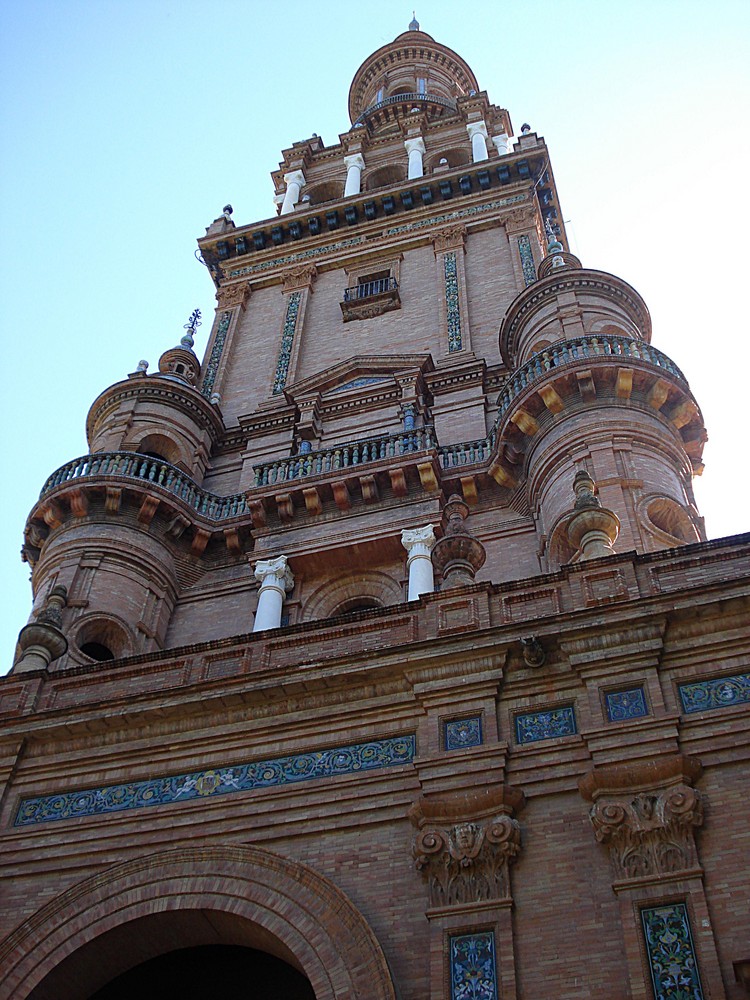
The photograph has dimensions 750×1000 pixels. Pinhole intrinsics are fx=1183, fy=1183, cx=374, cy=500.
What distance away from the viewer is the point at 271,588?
18.7 metres

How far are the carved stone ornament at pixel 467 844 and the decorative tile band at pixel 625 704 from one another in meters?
1.17

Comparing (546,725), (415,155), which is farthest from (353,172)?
(546,725)

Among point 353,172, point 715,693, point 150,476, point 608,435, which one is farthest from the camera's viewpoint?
point 353,172

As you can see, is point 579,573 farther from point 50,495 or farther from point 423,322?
point 423,322

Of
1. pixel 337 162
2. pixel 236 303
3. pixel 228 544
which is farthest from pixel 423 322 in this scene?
pixel 337 162

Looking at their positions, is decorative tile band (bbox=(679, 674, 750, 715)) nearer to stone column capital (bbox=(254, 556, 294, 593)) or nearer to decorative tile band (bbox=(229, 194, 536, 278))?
stone column capital (bbox=(254, 556, 294, 593))

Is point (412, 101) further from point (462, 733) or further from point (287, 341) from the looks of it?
point (462, 733)

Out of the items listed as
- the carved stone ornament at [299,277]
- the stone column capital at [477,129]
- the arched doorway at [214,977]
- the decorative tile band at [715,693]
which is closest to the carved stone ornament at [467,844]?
the decorative tile band at [715,693]

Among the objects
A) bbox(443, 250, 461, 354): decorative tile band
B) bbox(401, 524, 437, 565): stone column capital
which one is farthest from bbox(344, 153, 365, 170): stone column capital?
bbox(401, 524, 437, 565): stone column capital

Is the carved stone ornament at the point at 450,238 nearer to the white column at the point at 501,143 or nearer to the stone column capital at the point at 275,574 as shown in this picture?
the white column at the point at 501,143

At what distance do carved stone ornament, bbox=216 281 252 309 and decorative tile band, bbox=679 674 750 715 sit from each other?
20894 millimetres

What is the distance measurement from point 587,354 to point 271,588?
6311 millimetres

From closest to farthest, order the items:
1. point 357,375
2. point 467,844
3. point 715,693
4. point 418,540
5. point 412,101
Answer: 1. point 467,844
2. point 715,693
3. point 418,540
4. point 357,375
5. point 412,101

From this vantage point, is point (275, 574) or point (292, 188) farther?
point (292, 188)
